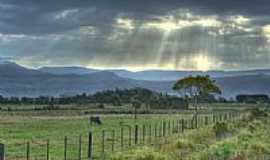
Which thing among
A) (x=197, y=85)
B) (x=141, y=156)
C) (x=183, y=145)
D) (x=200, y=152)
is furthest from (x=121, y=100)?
(x=141, y=156)

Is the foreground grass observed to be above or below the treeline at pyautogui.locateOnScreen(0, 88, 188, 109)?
below

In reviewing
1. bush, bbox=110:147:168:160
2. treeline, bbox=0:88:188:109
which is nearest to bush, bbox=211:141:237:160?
bush, bbox=110:147:168:160

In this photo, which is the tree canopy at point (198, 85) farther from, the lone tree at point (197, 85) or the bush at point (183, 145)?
the bush at point (183, 145)

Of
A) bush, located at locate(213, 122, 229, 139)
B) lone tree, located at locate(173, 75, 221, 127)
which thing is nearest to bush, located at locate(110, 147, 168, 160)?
bush, located at locate(213, 122, 229, 139)

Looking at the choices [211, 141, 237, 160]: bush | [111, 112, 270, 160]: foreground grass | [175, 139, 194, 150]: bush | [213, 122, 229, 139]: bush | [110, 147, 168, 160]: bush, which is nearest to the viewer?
[110, 147, 168, 160]: bush

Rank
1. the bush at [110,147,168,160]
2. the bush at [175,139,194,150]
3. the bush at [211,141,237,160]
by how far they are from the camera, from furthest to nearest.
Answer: the bush at [175,139,194,150] < the bush at [211,141,237,160] < the bush at [110,147,168,160]

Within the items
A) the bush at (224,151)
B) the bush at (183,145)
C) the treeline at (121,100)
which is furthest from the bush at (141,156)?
the treeline at (121,100)

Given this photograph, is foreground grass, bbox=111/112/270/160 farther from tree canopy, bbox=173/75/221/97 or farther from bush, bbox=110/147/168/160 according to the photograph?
A: tree canopy, bbox=173/75/221/97

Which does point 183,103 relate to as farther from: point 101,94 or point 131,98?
point 101,94

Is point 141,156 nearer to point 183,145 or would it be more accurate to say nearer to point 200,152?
point 200,152

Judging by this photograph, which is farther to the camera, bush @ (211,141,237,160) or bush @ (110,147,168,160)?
bush @ (211,141,237,160)

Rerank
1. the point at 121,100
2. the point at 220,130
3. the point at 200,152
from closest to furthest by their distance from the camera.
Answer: the point at 200,152 < the point at 220,130 < the point at 121,100

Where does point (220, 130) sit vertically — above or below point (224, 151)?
below

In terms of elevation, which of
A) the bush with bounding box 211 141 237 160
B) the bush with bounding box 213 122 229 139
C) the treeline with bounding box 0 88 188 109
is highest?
the treeline with bounding box 0 88 188 109
